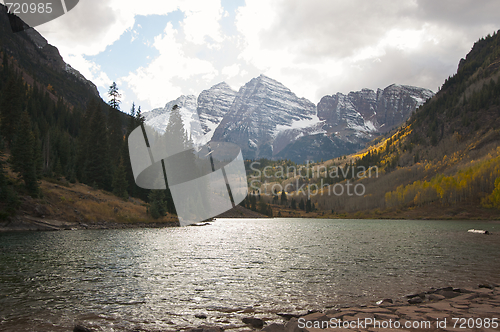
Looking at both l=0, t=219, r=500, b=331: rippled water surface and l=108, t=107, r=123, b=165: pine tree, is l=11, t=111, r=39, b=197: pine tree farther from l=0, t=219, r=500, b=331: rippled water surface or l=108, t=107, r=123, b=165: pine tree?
l=108, t=107, r=123, b=165: pine tree

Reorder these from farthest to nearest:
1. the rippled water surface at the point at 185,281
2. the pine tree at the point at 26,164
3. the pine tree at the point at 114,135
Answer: the pine tree at the point at 114,135, the pine tree at the point at 26,164, the rippled water surface at the point at 185,281

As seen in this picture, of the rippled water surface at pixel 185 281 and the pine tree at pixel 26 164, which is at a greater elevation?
the pine tree at pixel 26 164

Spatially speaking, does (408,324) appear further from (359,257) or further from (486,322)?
(359,257)

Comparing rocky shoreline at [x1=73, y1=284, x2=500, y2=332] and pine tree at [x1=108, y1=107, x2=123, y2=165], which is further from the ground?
pine tree at [x1=108, y1=107, x2=123, y2=165]

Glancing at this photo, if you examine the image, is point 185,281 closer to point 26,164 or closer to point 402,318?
point 402,318

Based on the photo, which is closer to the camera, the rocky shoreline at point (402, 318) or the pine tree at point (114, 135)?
the rocky shoreline at point (402, 318)

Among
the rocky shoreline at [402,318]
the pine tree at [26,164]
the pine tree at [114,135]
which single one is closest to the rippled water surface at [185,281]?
the rocky shoreline at [402,318]

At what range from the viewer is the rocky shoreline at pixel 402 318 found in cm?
1027

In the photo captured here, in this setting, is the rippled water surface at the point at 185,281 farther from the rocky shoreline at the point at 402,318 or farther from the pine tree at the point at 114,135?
the pine tree at the point at 114,135

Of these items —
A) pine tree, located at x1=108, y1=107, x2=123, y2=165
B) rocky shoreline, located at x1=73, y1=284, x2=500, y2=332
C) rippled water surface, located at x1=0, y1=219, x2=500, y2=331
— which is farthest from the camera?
pine tree, located at x1=108, y1=107, x2=123, y2=165

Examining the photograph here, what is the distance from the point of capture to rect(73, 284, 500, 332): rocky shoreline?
10.3 metres

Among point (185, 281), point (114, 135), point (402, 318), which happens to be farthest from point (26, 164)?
point (402, 318)

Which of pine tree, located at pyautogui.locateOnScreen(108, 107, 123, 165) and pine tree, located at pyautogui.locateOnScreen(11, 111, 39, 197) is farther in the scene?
pine tree, located at pyautogui.locateOnScreen(108, 107, 123, 165)

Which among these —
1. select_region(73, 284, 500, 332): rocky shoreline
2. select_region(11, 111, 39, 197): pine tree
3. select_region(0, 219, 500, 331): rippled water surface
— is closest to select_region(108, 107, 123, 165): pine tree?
select_region(11, 111, 39, 197): pine tree
